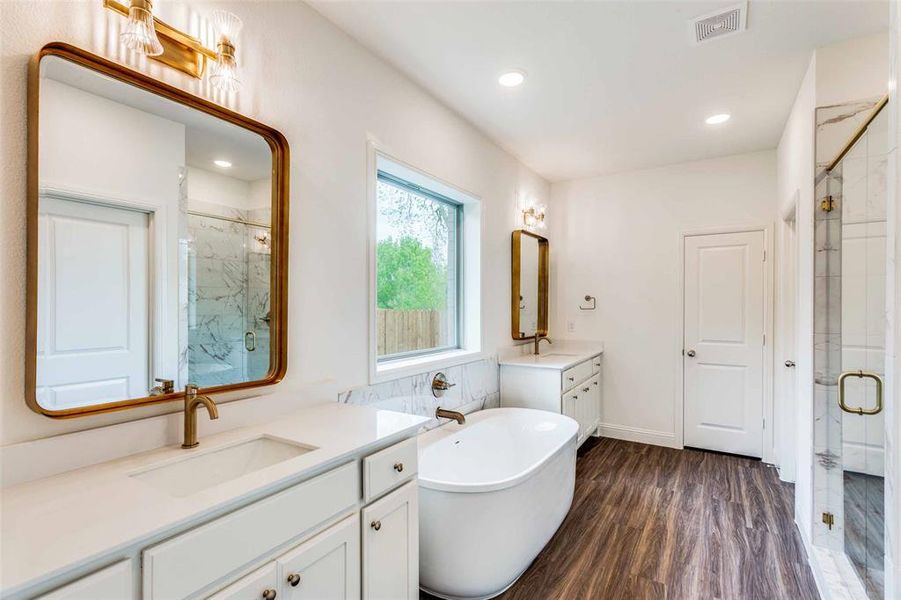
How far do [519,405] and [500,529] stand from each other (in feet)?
4.98

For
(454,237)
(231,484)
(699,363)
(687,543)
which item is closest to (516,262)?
(454,237)

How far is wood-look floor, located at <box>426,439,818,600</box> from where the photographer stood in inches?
81.8

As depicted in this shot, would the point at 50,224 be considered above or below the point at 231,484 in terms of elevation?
above

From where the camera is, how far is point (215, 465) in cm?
140

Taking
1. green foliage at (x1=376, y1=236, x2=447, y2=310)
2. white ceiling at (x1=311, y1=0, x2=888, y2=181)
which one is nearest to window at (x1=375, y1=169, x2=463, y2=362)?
green foliage at (x1=376, y1=236, x2=447, y2=310)

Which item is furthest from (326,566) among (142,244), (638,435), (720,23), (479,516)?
(638,435)

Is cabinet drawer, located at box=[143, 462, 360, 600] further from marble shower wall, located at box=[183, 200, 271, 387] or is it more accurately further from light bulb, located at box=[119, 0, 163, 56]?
light bulb, located at box=[119, 0, 163, 56]

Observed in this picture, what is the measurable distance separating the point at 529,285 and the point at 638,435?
5.94 ft

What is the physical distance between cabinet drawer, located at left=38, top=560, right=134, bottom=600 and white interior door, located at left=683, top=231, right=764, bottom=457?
424 centimetres

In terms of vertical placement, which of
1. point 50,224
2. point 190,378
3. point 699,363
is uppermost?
point 50,224

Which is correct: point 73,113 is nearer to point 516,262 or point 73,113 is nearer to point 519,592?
point 519,592

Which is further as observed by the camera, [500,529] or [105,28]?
[500,529]

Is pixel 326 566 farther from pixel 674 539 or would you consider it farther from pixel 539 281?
pixel 539 281

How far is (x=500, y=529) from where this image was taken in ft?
6.40
